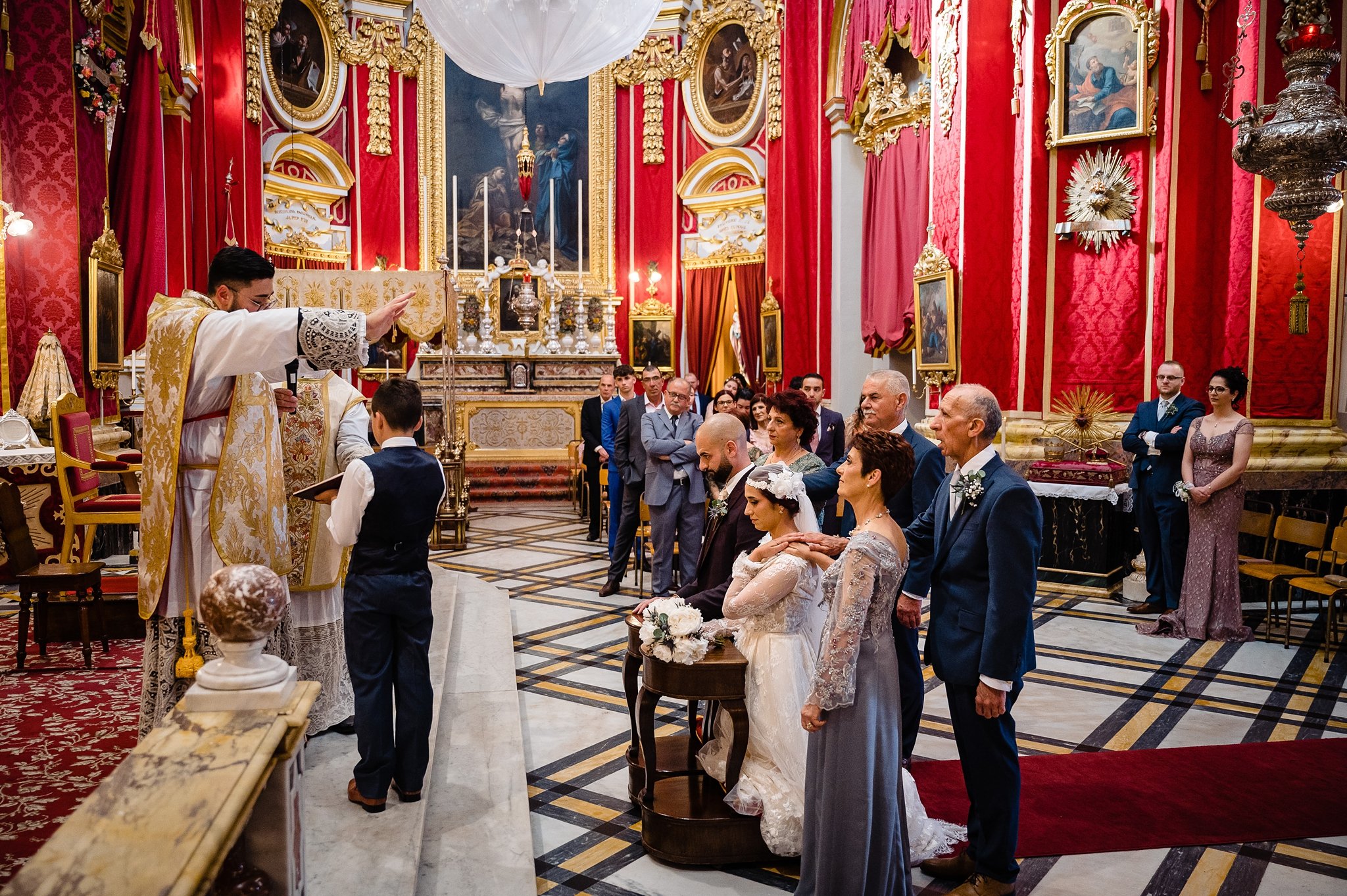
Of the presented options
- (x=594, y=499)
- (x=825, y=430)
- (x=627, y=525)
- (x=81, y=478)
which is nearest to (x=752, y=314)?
(x=594, y=499)

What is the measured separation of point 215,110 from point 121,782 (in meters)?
13.4

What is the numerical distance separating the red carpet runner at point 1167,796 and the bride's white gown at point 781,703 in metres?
0.44

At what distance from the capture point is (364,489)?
310cm

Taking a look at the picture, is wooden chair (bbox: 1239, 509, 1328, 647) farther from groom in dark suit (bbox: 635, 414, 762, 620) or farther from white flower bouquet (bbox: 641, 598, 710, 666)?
white flower bouquet (bbox: 641, 598, 710, 666)

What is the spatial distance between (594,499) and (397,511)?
289 inches

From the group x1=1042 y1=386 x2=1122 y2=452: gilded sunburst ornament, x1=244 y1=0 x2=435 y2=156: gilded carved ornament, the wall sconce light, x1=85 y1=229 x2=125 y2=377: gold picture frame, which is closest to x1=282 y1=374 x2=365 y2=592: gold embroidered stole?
the wall sconce light

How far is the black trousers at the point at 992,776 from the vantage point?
9.88 feet

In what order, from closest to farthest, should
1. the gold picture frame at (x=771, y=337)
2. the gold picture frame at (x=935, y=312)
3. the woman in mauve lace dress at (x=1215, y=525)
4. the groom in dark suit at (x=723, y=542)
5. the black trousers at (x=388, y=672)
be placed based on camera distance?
the black trousers at (x=388, y=672), the groom in dark suit at (x=723, y=542), the woman in mauve lace dress at (x=1215, y=525), the gold picture frame at (x=935, y=312), the gold picture frame at (x=771, y=337)

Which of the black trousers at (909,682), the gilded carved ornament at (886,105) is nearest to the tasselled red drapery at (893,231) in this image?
the gilded carved ornament at (886,105)

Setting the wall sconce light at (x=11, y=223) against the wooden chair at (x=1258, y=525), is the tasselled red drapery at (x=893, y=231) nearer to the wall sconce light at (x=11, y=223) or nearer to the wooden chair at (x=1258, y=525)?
the wooden chair at (x=1258, y=525)

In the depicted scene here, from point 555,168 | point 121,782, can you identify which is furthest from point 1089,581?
point 555,168

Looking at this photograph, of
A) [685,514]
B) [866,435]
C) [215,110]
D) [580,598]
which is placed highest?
[215,110]

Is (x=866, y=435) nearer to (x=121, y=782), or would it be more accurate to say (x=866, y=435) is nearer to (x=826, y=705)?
(x=826, y=705)

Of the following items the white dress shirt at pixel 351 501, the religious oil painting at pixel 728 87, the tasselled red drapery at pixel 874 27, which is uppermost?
the religious oil painting at pixel 728 87
